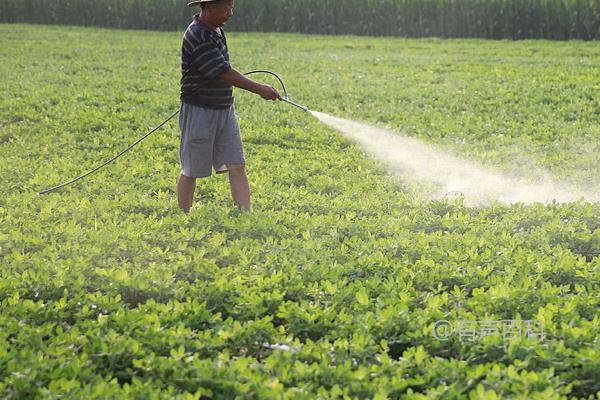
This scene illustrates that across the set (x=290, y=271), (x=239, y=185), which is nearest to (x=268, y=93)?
(x=239, y=185)

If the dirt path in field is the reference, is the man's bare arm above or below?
above

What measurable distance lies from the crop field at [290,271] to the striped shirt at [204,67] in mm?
895

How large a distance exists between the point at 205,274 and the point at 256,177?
10.7 ft

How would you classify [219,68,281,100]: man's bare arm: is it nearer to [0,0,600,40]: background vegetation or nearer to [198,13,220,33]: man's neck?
[198,13,220,33]: man's neck

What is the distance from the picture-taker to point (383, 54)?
20.7m

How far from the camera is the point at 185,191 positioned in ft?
22.9

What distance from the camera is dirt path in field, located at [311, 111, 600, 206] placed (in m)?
7.88

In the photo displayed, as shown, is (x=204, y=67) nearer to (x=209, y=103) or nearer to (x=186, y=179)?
(x=209, y=103)

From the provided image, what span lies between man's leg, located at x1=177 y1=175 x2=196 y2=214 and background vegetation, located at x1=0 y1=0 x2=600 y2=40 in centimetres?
1919

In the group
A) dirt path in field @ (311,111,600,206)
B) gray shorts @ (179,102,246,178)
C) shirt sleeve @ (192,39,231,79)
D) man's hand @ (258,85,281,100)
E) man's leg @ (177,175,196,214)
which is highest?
shirt sleeve @ (192,39,231,79)

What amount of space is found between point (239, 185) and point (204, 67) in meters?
0.97

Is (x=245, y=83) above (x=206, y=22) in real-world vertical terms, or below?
below

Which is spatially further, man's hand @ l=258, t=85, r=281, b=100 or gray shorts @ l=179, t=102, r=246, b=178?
gray shorts @ l=179, t=102, r=246, b=178

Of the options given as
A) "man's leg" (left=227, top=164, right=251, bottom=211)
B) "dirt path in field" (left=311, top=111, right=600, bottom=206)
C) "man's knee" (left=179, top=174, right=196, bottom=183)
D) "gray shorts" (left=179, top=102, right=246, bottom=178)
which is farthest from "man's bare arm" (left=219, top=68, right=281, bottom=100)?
"dirt path in field" (left=311, top=111, right=600, bottom=206)
